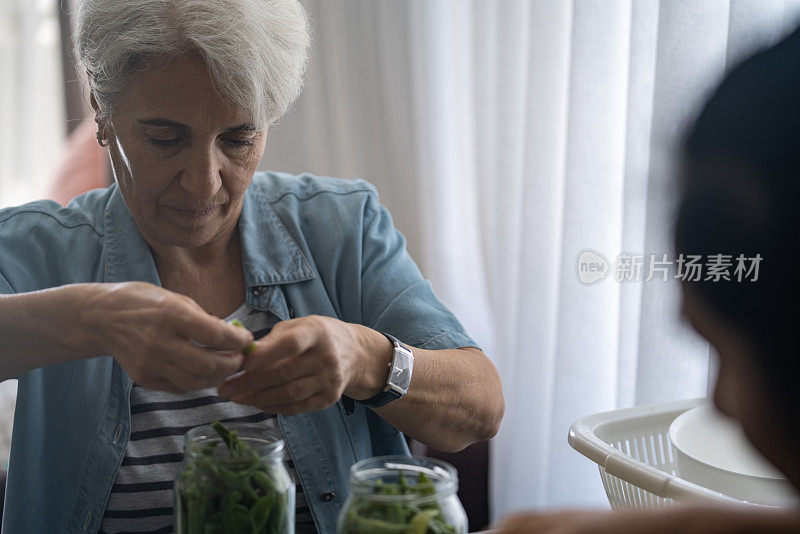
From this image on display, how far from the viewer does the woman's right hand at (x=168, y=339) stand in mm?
751

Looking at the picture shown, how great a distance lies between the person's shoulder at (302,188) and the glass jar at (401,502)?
2.58 feet

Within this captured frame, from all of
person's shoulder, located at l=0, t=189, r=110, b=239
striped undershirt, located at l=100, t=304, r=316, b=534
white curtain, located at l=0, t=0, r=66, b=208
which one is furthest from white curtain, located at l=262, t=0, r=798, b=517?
white curtain, located at l=0, t=0, r=66, b=208

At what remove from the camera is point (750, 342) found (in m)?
0.42

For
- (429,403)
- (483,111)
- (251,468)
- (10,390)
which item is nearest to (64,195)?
(10,390)

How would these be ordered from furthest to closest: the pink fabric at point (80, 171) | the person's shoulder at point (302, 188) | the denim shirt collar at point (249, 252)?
the pink fabric at point (80, 171) → the person's shoulder at point (302, 188) → the denim shirt collar at point (249, 252)

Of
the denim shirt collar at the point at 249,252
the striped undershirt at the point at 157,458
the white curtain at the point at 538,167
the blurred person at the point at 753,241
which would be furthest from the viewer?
the white curtain at the point at 538,167

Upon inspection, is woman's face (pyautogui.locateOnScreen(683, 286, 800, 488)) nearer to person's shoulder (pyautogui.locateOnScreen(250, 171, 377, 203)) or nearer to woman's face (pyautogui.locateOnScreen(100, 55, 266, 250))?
woman's face (pyautogui.locateOnScreen(100, 55, 266, 250))

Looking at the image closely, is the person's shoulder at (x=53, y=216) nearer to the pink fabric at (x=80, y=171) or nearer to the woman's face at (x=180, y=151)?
the woman's face at (x=180, y=151)

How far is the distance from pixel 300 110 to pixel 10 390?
131 cm

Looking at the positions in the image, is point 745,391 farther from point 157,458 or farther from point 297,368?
point 157,458

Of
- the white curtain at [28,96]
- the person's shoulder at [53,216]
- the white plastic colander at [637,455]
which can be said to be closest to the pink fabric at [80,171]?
the white curtain at [28,96]

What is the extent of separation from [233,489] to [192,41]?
63 cm

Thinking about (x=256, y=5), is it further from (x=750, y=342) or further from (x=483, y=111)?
(x=483, y=111)

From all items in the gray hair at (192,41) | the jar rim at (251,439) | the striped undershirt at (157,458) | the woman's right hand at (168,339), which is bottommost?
the striped undershirt at (157,458)
